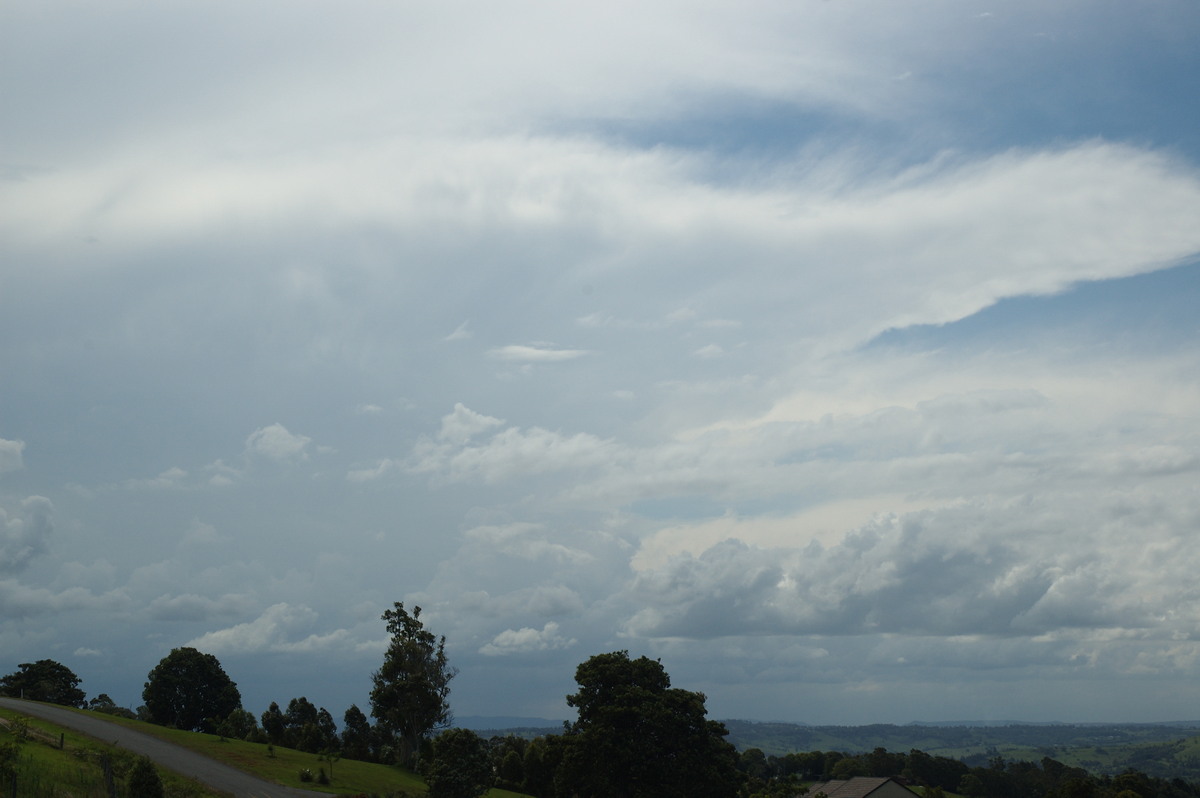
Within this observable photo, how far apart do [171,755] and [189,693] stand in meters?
41.7

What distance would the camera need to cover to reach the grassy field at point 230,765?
48.6 metres

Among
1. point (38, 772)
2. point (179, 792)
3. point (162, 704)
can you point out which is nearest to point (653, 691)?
point (179, 792)

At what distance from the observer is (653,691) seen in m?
69.9

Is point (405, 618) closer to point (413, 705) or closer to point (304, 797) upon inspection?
point (413, 705)

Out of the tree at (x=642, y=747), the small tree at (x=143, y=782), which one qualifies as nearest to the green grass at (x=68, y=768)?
the small tree at (x=143, y=782)

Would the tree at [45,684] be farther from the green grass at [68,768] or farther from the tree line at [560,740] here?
the green grass at [68,768]

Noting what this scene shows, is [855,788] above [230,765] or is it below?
below

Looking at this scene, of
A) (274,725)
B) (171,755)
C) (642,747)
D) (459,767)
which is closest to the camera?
(642,747)

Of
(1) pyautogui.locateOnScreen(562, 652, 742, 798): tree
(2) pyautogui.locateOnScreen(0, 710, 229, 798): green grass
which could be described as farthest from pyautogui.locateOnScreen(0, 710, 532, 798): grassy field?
(1) pyautogui.locateOnScreen(562, 652, 742, 798): tree

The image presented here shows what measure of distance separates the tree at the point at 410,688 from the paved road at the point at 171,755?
25909mm

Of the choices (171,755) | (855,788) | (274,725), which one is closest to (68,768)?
(171,755)

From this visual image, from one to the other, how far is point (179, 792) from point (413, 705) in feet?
154

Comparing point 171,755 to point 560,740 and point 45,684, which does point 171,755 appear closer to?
point 560,740

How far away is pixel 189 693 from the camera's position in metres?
108
